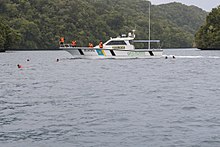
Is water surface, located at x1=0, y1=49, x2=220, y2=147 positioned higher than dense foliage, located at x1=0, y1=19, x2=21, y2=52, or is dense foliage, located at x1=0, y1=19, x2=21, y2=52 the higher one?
dense foliage, located at x1=0, y1=19, x2=21, y2=52

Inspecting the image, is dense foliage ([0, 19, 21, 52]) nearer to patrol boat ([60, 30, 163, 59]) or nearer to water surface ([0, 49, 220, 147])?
patrol boat ([60, 30, 163, 59])

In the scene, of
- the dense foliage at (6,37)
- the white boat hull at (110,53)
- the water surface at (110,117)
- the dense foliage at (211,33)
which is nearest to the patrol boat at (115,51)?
the white boat hull at (110,53)

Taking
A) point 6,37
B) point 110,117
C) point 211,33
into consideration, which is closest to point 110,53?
point 110,117

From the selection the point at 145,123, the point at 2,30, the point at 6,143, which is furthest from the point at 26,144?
the point at 2,30

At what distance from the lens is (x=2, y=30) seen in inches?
5379

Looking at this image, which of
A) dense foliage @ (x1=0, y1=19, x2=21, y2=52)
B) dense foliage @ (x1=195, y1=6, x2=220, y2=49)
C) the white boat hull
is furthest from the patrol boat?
dense foliage @ (x1=195, y1=6, x2=220, y2=49)

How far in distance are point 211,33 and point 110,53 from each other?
9632cm

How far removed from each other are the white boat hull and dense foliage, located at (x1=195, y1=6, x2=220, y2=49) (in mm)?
91647

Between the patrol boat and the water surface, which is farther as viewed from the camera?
the patrol boat

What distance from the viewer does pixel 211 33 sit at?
160500mm

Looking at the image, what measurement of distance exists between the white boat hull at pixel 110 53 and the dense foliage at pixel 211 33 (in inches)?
3608

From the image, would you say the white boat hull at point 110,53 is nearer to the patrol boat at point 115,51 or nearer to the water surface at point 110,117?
the patrol boat at point 115,51

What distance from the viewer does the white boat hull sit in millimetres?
71375

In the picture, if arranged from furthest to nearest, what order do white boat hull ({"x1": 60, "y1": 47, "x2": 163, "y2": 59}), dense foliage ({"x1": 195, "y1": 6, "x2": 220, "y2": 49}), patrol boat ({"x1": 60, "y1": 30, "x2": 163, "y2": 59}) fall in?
dense foliage ({"x1": 195, "y1": 6, "x2": 220, "y2": 49})
white boat hull ({"x1": 60, "y1": 47, "x2": 163, "y2": 59})
patrol boat ({"x1": 60, "y1": 30, "x2": 163, "y2": 59})
